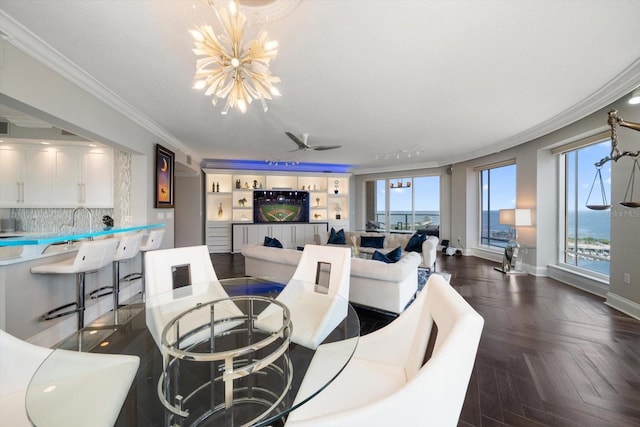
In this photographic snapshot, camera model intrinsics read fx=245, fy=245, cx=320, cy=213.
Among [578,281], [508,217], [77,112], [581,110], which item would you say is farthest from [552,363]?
[77,112]

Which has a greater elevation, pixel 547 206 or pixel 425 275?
pixel 547 206

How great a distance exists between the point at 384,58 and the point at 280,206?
5830mm

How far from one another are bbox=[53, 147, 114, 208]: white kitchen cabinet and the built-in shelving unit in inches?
124

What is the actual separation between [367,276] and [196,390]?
1.85 m

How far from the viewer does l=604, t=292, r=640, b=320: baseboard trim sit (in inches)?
111

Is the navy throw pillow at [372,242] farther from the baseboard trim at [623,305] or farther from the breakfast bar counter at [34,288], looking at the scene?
the breakfast bar counter at [34,288]

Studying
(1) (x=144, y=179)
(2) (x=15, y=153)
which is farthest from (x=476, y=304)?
(2) (x=15, y=153)

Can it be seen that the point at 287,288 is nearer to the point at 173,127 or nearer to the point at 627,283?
the point at 173,127

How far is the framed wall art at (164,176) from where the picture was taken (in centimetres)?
411

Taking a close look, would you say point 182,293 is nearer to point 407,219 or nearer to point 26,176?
point 26,176

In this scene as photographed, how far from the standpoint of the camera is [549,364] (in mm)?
1978

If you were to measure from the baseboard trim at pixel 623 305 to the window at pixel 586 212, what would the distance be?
29.4 inches

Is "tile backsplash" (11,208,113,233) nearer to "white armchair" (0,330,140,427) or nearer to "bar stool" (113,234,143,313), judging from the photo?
"bar stool" (113,234,143,313)

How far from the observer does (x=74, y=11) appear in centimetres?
171
